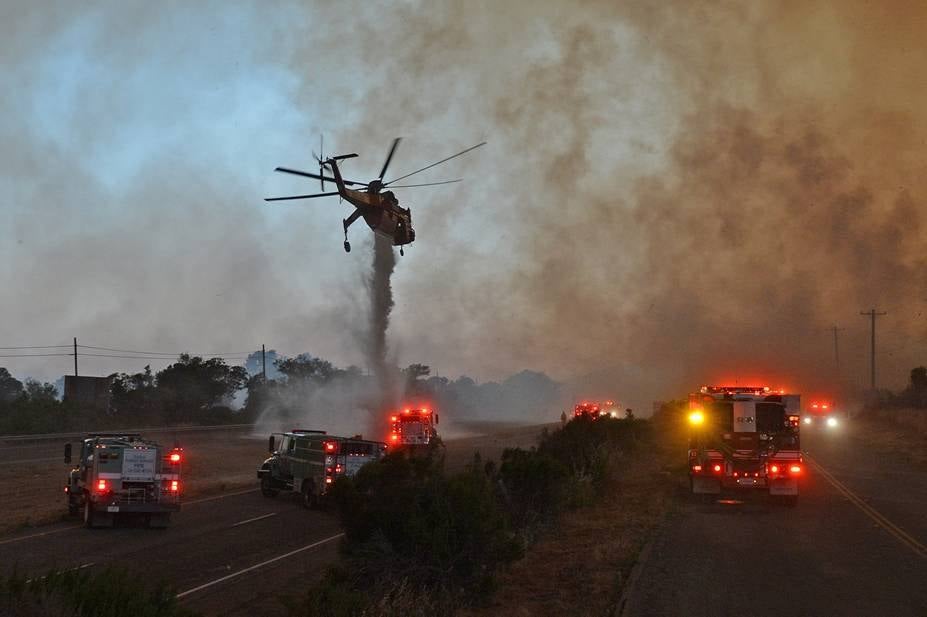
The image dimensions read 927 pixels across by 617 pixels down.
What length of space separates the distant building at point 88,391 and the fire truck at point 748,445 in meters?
67.3

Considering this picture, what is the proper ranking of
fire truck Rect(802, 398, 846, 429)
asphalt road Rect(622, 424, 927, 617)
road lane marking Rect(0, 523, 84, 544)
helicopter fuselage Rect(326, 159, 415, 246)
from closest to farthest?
1. asphalt road Rect(622, 424, 927, 617)
2. road lane marking Rect(0, 523, 84, 544)
3. helicopter fuselage Rect(326, 159, 415, 246)
4. fire truck Rect(802, 398, 846, 429)

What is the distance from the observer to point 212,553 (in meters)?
20.2

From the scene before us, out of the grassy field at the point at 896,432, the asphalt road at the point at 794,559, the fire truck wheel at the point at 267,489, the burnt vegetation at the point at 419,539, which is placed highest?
the burnt vegetation at the point at 419,539

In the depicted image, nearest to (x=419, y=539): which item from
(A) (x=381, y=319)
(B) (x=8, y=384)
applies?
(A) (x=381, y=319)

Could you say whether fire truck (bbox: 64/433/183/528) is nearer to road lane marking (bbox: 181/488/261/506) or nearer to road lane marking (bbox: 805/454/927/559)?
road lane marking (bbox: 181/488/261/506)

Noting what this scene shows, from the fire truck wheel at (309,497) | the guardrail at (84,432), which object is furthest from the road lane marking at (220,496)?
the guardrail at (84,432)

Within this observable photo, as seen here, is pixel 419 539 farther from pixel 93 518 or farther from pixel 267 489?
pixel 267 489

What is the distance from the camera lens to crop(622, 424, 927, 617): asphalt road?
45.2 ft

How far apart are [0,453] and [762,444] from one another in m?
45.6

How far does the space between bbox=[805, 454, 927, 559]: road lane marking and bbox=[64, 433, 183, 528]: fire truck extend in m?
19.1

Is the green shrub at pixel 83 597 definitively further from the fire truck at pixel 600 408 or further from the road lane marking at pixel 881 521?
the fire truck at pixel 600 408

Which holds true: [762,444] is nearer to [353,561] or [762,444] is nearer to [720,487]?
[720,487]

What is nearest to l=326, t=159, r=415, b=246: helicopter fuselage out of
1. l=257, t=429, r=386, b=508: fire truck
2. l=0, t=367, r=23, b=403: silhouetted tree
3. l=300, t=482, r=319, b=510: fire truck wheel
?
l=257, t=429, r=386, b=508: fire truck

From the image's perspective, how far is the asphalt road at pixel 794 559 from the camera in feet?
45.2
